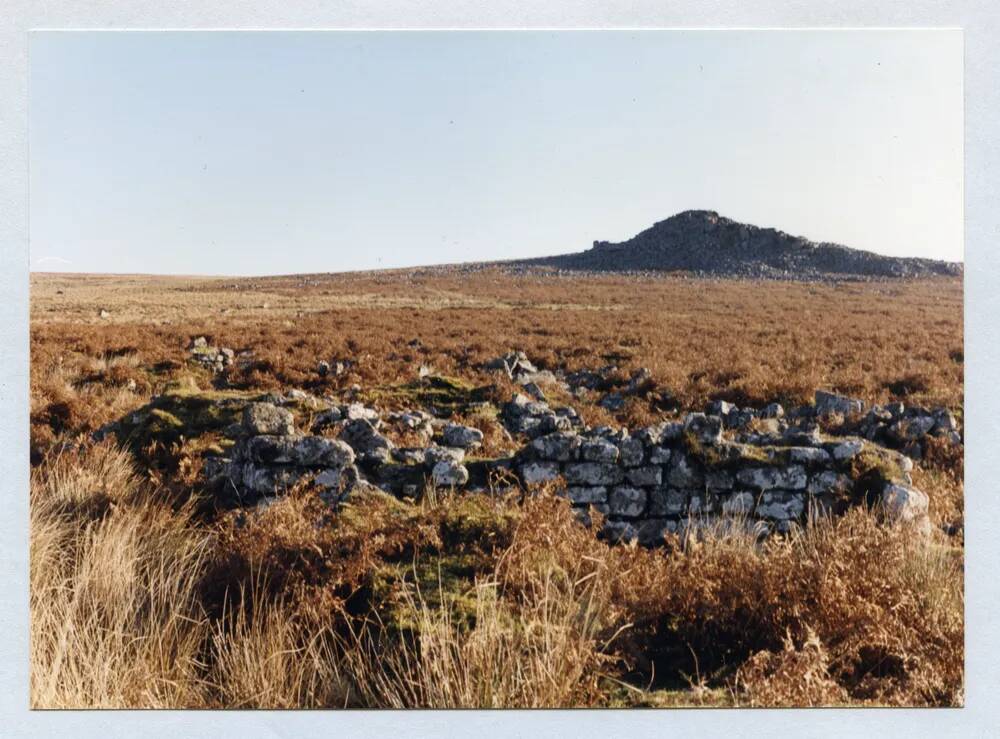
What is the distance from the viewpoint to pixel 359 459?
598 cm

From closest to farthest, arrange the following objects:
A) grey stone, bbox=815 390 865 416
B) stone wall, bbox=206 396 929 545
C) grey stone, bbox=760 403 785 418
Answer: stone wall, bbox=206 396 929 545, grey stone, bbox=815 390 865 416, grey stone, bbox=760 403 785 418

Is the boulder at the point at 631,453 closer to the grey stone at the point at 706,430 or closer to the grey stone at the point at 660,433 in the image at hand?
the grey stone at the point at 660,433

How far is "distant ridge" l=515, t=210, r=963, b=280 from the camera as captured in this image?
7.71 metres

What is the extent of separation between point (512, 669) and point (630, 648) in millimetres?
734

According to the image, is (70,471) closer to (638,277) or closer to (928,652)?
(928,652)

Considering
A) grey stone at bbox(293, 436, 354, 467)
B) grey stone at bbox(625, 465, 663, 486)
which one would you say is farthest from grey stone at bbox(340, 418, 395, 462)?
grey stone at bbox(625, 465, 663, 486)

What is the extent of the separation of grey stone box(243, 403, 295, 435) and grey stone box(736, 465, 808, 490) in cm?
380

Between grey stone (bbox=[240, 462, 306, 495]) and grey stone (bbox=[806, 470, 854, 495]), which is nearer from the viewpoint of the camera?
grey stone (bbox=[240, 462, 306, 495])

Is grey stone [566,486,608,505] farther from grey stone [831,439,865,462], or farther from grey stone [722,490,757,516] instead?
grey stone [831,439,865,462]

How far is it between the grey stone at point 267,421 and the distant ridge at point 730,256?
10.9 feet

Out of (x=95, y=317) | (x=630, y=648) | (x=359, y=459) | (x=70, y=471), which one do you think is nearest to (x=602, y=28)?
(x=359, y=459)

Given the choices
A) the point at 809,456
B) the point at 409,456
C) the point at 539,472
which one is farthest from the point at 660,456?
the point at 409,456

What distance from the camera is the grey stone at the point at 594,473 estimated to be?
6.01 metres

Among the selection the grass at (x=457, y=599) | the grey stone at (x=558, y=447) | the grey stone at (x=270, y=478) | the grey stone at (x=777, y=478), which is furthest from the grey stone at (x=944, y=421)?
the grey stone at (x=270, y=478)
